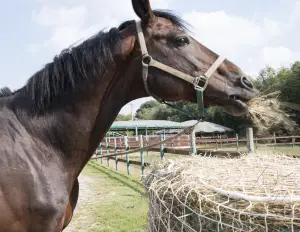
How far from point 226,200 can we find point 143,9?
155cm

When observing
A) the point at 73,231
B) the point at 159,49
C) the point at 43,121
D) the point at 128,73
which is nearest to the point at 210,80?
the point at 159,49

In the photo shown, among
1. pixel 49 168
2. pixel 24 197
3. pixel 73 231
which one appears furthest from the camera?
pixel 73 231

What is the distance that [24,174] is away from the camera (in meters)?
2.19

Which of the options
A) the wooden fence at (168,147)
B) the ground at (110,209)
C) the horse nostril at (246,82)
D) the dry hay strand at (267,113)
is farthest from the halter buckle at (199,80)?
the ground at (110,209)

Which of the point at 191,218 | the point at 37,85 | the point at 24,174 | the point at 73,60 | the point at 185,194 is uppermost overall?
the point at 73,60

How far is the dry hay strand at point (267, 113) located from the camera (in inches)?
103

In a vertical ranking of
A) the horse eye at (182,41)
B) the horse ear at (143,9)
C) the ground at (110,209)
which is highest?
the horse ear at (143,9)

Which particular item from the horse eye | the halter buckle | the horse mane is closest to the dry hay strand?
the halter buckle

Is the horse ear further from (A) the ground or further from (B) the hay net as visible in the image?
(A) the ground

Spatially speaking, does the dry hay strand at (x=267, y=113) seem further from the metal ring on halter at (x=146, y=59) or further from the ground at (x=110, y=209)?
the ground at (x=110, y=209)

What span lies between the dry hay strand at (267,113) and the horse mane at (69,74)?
118 centimetres

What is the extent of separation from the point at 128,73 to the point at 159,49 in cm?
31

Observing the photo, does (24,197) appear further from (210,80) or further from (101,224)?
(101,224)

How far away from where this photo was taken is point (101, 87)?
2.51 m
